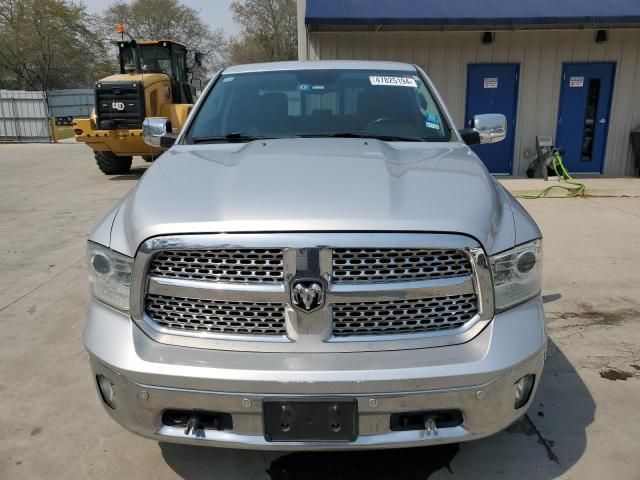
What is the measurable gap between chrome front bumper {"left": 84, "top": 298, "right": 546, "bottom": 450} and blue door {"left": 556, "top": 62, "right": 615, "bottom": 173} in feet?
35.7

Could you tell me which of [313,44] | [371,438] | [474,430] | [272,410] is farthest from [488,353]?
[313,44]

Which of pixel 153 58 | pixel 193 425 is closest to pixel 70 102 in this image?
pixel 153 58

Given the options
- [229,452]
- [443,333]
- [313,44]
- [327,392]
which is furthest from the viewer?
[313,44]

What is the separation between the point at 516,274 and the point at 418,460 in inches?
40.3

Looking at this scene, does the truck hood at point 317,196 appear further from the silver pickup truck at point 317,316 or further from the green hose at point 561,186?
the green hose at point 561,186

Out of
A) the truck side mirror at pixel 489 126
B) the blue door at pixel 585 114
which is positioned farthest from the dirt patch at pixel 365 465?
the blue door at pixel 585 114

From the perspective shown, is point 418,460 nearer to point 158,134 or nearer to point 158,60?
point 158,134

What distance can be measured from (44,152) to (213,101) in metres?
18.5

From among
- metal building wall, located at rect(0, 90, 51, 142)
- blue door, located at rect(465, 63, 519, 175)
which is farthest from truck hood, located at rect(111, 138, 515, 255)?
metal building wall, located at rect(0, 90, 51, 142)

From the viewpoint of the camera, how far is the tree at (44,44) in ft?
132

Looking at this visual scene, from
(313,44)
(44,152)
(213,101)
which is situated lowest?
Answer: (44,152)

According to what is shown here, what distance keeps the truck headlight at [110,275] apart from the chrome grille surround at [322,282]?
0.27 ft

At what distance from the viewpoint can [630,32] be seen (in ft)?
36.3

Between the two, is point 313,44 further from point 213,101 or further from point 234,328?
point 234,328
